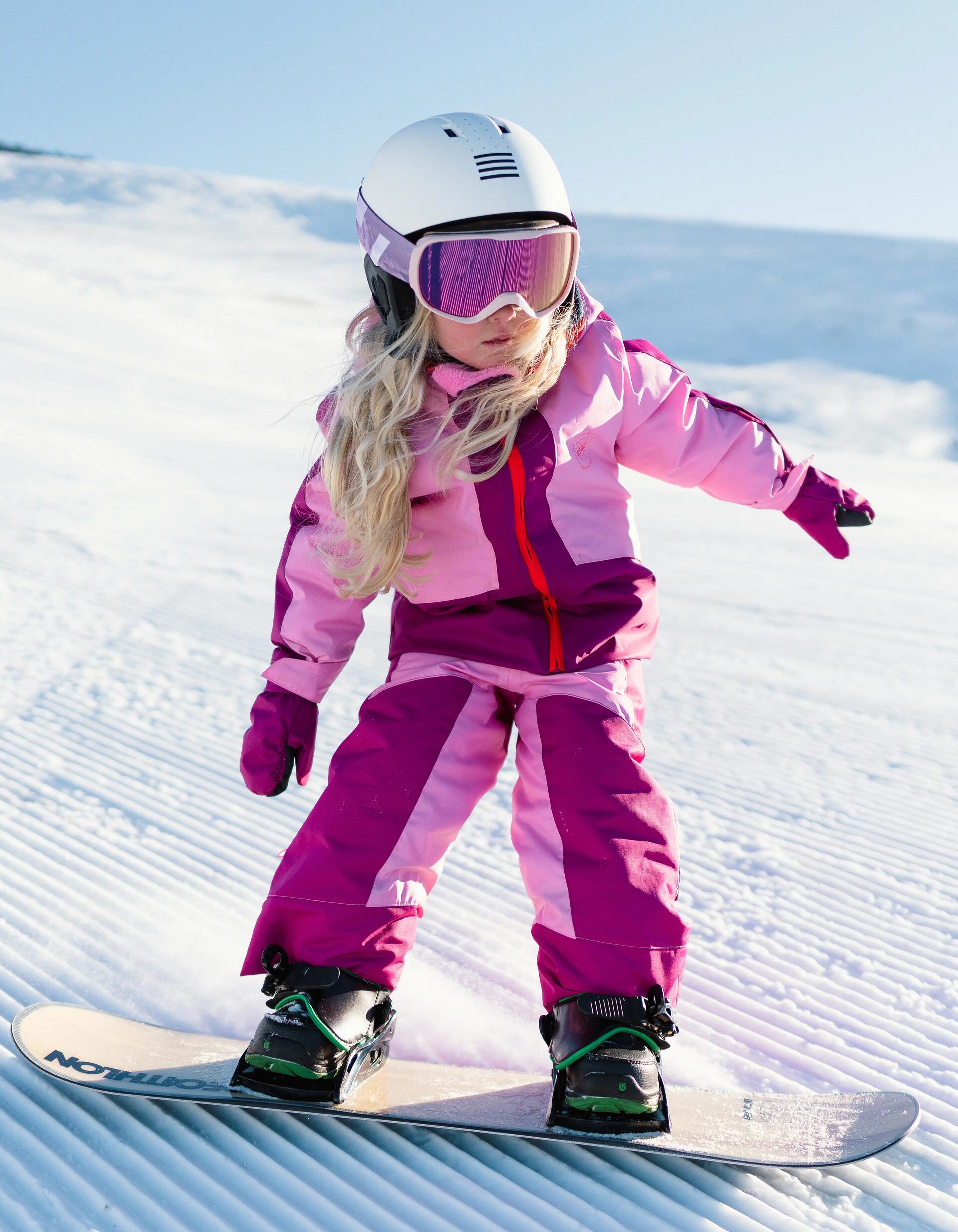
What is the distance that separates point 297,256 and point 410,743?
55.3ft

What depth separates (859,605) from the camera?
4.05 metres

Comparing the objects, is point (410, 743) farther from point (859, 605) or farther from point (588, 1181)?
point (859, 605)

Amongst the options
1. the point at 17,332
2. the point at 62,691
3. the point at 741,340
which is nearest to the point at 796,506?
the point at 62,691

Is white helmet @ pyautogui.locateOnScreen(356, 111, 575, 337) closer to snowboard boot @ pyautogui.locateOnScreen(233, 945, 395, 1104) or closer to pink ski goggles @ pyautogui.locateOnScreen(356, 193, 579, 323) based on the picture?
pink ski goggles @ pyautogui.locateOnScreen(356, 193, 579, 323)

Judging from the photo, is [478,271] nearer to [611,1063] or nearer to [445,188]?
[445,188]

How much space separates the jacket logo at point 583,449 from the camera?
1473 millimetres

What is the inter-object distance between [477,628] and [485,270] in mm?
496

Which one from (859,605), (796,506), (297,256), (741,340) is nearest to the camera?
(796,506)

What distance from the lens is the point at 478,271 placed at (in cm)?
134

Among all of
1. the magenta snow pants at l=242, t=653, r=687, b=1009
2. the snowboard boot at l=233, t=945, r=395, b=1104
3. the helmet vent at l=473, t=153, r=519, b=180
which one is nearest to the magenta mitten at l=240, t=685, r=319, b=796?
the magenta snow pants at l=242, t=653, r=687, b=1009

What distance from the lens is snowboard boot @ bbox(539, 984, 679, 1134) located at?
117cm

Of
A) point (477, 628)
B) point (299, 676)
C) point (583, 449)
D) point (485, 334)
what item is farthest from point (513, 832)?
point (485, 334)

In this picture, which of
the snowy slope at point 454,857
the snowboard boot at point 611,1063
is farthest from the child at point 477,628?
the snowy slope at point 454,857

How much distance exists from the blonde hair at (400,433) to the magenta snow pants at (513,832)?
20 cm
